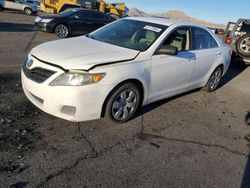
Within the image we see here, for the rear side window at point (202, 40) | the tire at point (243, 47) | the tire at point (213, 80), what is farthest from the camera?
the tire at point (243, 47)

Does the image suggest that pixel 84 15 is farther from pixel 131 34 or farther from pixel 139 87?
pixel 139 87

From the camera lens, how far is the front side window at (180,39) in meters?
4.61

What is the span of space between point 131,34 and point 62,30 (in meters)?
9.05

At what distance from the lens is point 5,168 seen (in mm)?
2852

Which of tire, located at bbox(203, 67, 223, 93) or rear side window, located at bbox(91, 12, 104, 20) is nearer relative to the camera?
tire, located at bbox(203, 67, 223, 93)

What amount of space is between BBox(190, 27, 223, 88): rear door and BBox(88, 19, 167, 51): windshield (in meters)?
1.02

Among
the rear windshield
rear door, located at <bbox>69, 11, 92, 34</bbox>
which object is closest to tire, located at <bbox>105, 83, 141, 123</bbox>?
the rear windshield

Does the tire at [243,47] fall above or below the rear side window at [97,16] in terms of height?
below

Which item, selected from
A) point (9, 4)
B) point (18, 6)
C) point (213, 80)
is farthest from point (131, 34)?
point (18, 6)

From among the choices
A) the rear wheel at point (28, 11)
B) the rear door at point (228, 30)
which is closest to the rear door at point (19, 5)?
the rear wheel at point (28, 11)

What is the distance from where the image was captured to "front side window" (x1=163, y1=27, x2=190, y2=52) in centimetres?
461

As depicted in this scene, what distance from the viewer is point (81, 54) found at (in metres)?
3.75

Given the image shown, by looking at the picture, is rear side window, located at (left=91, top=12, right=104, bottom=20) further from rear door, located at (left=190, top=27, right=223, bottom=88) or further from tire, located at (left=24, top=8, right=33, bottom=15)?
tire, located at (left=24, top=8, right=33, bottom=15)

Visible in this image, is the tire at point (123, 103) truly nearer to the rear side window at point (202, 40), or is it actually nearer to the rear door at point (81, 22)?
the rear side window at point (202, 40)
